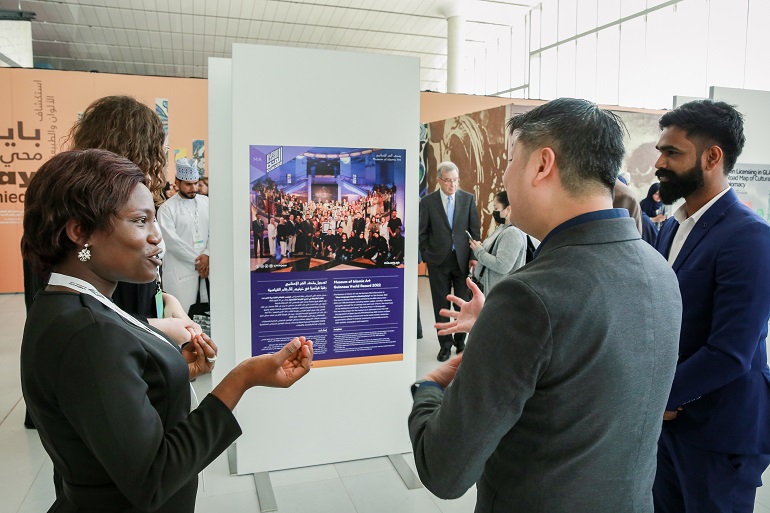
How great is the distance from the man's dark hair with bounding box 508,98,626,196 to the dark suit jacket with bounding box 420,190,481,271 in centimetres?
441

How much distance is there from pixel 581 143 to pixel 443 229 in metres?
4.45

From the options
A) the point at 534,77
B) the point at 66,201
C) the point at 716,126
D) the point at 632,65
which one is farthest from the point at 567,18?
the point at 66,201

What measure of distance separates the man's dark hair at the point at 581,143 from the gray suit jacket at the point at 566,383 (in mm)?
99

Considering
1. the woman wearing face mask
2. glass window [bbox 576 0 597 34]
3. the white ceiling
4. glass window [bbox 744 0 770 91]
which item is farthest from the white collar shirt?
glass window [bbox 576 0 597 34]

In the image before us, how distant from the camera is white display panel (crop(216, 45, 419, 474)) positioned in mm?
2789

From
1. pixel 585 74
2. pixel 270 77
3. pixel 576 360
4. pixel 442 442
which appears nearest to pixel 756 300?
pixel 576 360

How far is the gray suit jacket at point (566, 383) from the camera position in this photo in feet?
3.29

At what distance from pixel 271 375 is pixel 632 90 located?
12.0 metres

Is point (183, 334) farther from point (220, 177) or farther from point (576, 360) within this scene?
point (220, 177)

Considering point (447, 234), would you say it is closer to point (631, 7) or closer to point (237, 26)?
point (631, 7)

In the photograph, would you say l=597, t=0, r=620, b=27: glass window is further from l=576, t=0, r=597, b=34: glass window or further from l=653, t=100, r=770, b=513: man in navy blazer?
l=653, t=100, r=770, b=513: man in navy blazer

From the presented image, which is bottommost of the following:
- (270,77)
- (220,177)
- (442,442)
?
(442,442)

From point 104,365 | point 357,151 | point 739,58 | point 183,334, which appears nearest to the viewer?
point 104,365

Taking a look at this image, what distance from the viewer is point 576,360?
3.34 ft
